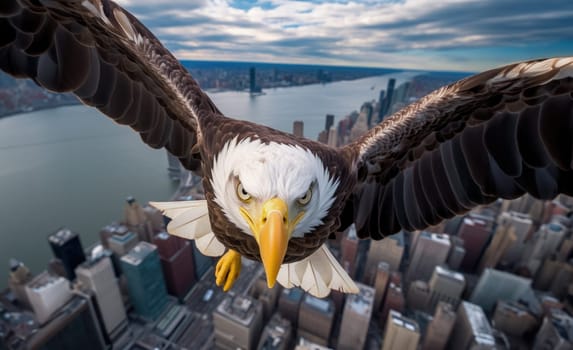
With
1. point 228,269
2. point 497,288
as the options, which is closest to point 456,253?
point 497,288

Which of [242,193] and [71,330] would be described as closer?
[242,193]

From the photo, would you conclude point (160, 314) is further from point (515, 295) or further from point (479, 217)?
point (479, 217)

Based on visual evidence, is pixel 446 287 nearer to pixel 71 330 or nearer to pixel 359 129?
pixel 71 330

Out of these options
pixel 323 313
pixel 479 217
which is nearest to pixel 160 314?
pixel 323 313

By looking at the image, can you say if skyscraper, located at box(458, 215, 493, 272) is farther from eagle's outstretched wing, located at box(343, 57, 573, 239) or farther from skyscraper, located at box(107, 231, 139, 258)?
skyscraper, located at box(107, 231, 139, 258)

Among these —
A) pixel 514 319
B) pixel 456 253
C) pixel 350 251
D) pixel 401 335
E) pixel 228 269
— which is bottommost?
pixel 514 319

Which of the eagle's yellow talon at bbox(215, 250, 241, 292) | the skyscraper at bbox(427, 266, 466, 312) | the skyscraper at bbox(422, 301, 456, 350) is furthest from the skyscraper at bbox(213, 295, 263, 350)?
the eagle's yellow talon at bbox(215, 250, 241, 292)

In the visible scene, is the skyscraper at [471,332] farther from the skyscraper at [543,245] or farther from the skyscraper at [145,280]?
the skyscraper at [145,280]
